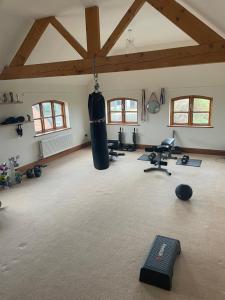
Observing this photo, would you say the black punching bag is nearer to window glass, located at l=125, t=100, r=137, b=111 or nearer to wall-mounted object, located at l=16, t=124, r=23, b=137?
wall-mounted object, located at l=16, t=124, r=23, b=137

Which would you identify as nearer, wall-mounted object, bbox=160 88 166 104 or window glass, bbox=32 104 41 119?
window glass, bbox=32 104 41 119

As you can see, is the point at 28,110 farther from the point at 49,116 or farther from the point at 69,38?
the point at 69,38

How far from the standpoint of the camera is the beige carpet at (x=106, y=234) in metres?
2.54

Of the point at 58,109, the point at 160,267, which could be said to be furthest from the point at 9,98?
the point at 160,267

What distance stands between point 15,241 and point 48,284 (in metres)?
1.06

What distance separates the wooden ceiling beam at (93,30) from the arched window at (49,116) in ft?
11.6

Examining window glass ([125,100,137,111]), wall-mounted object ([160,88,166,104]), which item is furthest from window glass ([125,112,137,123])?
wall-mounted object ([160,88,166,104])

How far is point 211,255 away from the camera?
9.75ft

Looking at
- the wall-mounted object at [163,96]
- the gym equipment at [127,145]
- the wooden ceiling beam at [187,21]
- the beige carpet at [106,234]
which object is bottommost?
the beige carpet at [106,234]

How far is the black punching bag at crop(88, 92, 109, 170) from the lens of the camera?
3.84 m

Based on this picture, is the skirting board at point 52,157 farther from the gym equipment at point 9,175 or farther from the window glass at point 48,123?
the window glass at point 48,123

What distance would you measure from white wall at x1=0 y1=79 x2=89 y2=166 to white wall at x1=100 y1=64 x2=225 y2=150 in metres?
1.45

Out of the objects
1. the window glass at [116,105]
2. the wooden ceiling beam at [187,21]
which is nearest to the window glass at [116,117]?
the window glass at [116,105]

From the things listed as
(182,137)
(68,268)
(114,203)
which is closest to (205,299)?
(68,268)
